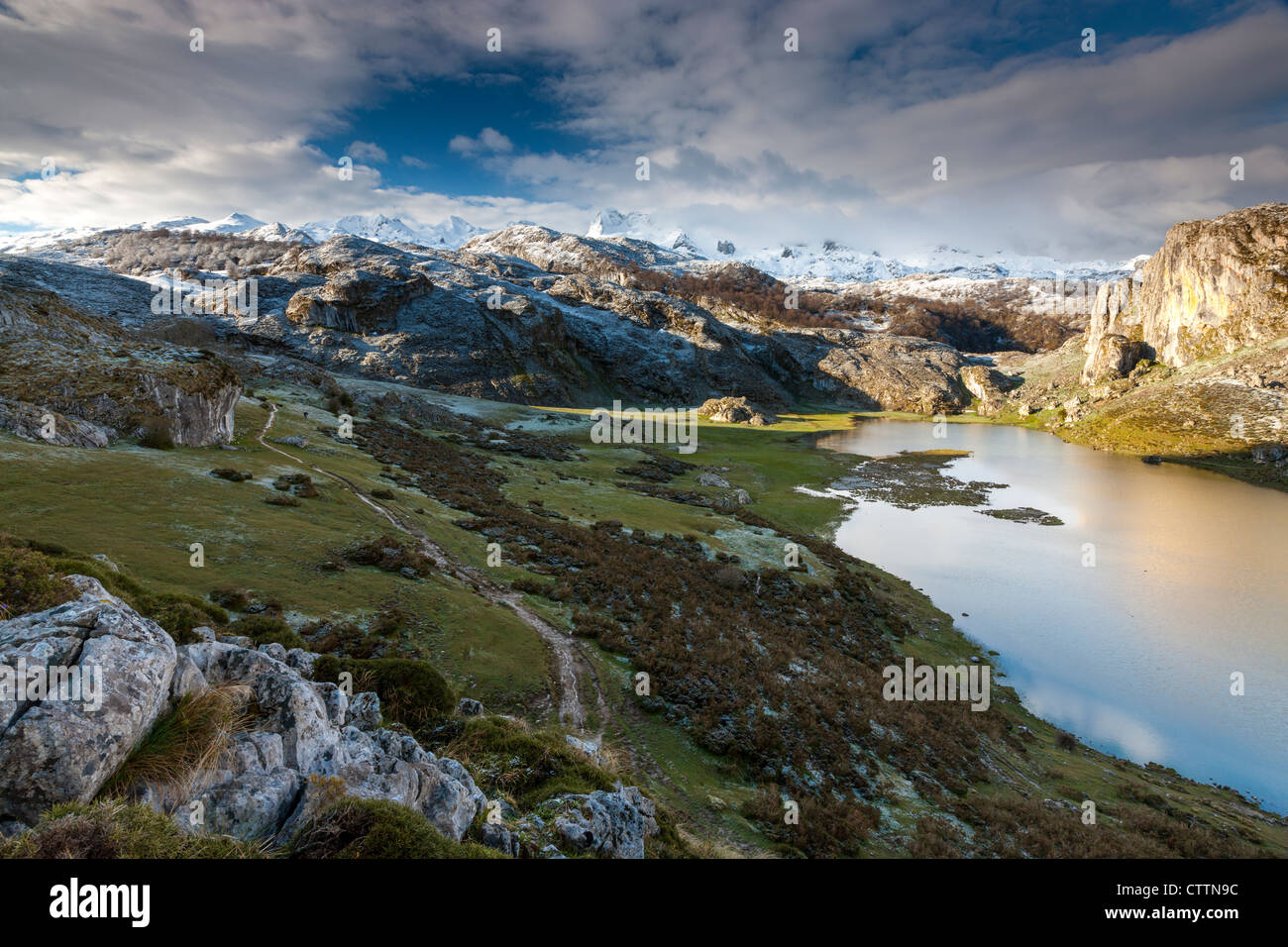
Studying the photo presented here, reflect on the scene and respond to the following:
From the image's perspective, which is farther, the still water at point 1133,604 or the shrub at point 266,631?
the still water at point 1133,604

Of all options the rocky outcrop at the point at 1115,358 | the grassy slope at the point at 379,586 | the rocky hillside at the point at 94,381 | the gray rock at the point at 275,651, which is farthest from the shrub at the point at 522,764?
the rocky outcrop at the point at 1115,358

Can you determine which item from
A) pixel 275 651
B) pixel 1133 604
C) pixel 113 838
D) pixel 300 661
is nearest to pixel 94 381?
pixel 275 651

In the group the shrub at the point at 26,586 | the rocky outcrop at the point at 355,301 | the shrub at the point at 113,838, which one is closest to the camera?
the shrub at the point at 113,838

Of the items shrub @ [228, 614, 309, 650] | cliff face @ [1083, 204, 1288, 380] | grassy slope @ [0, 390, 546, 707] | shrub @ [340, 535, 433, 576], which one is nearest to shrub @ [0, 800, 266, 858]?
shrub @ [228, 614, 309, 650]

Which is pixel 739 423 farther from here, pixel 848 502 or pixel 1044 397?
pixel 1044 397

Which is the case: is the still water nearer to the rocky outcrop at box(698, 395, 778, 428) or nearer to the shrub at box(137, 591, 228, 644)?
the shrub at box(137, 591, 228, 644)

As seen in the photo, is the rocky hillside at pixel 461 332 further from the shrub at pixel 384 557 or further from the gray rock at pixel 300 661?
the gray rock at pixel 300 661

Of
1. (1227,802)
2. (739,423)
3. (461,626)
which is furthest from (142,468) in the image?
(739,423)
